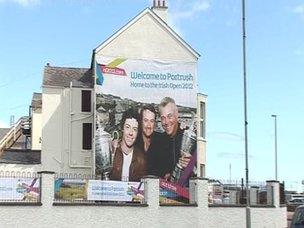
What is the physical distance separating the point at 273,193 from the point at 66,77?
18.0m

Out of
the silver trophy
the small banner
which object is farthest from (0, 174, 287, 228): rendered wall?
the silver trophy

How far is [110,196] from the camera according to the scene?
99.8 ft

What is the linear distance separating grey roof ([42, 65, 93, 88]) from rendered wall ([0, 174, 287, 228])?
15.0m

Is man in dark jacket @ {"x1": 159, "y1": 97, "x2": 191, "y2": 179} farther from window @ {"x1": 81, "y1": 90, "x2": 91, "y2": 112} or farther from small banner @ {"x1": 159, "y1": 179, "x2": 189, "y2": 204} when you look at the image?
window @ {"x1": 81, "y1": 90, "x2": 91, "y2": 112}

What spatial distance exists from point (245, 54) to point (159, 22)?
1876 cm

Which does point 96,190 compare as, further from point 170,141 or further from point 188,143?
point 188,143

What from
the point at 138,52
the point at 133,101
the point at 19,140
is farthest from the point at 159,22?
the point at 19,140

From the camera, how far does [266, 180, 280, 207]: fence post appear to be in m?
36.0

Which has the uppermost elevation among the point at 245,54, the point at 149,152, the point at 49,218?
the point at 245,54

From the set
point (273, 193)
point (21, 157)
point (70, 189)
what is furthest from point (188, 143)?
Result: point (70, 189)

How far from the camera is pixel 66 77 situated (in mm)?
46344

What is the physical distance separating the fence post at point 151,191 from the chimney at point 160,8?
1785cm

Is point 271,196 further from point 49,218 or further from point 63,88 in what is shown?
point 63,88

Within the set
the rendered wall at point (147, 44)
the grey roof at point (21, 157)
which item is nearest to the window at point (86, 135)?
the grey roof at point (21, 157)
